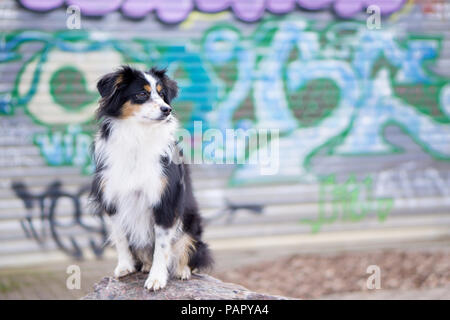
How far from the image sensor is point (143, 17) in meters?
6.82

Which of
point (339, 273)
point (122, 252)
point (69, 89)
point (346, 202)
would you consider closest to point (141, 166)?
point (122, 252)

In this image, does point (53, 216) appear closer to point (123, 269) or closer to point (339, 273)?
point (123, 269)

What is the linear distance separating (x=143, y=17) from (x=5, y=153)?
94.5 inches

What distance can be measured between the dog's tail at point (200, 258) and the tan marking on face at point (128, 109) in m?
1.06

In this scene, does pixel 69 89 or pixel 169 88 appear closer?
pixel 169 88

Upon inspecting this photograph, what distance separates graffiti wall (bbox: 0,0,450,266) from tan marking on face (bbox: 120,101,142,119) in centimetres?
342

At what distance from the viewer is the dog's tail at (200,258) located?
3.87 m

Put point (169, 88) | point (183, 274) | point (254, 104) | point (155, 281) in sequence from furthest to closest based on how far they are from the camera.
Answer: point (254, 104)
point (183, 274)
point (169, 88)
point (155, 281)

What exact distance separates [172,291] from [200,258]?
0.38 metres

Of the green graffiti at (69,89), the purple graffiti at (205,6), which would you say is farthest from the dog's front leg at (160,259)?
the purple graffiti at (205,6)

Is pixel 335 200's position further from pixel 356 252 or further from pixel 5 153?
pixel 5 153

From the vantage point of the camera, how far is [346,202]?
24.6ft

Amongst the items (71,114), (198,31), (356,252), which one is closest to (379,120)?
(356,252)

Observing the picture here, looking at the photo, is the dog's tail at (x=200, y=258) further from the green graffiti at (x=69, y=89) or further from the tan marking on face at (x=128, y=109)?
the green graffiti at (x=69, y=89)
